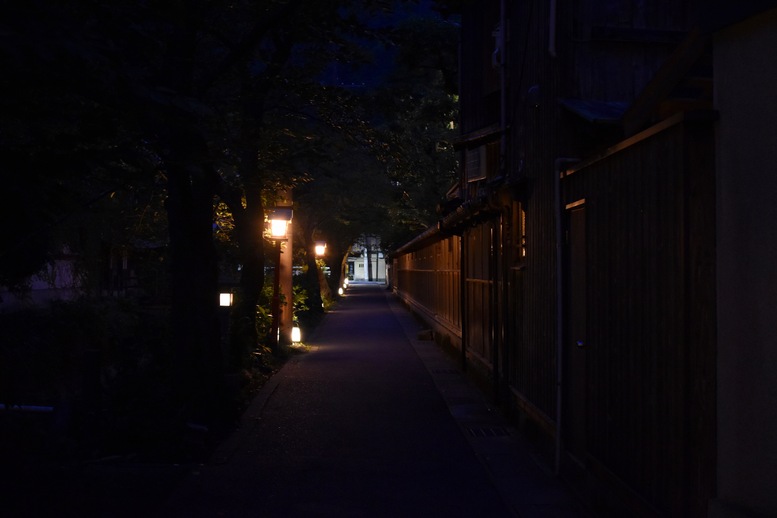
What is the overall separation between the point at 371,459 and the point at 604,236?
3.59 metres

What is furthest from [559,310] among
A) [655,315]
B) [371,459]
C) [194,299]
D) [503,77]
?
[503,77]

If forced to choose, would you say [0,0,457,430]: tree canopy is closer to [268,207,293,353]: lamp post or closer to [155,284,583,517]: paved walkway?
[268,207,293,353]: lamp post

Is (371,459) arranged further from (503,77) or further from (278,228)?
(278,228)

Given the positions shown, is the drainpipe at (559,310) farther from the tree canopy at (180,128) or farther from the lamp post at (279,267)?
the lamp post at (279,267)

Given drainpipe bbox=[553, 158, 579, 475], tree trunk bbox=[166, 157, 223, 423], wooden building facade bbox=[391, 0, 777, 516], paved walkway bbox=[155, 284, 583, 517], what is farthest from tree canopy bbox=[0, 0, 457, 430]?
drainpipe bbox=[553, 158, 579, 475]

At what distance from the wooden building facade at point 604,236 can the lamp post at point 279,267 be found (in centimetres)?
509

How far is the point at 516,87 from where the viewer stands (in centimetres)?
1122

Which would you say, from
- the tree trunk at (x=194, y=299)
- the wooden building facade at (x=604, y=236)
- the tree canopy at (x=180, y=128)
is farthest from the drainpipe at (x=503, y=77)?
the tree trunk at (x=194, y=299)

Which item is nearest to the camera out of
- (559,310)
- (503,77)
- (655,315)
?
(655,315)

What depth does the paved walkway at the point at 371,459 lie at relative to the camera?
22.8ft

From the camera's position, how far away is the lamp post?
61.2ft

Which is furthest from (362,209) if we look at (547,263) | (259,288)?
(547,263)

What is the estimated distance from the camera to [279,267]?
21.5 meters

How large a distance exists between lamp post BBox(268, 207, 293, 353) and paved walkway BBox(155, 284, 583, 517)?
4.25 meters
